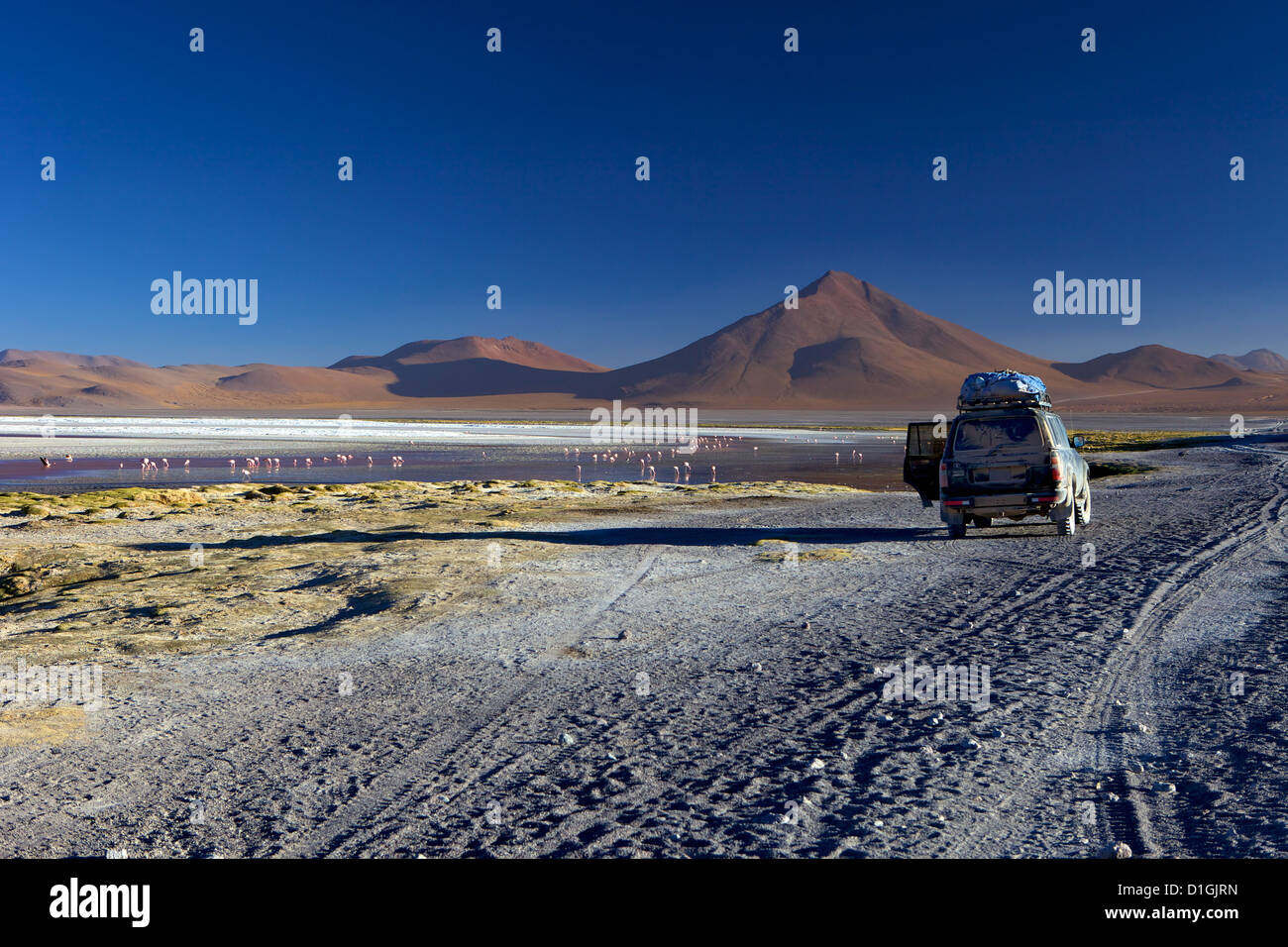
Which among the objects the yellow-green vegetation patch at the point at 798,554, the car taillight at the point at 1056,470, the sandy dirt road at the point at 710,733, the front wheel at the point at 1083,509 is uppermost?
the car taillight at the point at 1056,470

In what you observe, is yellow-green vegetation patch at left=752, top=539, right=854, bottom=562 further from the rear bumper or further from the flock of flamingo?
the flock of flamingo

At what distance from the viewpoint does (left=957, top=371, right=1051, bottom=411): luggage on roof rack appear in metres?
15.8

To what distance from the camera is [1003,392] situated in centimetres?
1584

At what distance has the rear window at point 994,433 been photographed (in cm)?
1512

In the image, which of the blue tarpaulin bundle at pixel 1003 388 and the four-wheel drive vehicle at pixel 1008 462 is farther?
the blue tarpaulin bundle at pixel 1003 388


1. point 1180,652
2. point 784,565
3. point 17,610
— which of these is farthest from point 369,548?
point 1180,652

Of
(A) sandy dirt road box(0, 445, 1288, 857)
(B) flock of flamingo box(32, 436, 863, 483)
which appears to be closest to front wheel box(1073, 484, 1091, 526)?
(A) sandy dirt road box(0, 445, 1288, 857)

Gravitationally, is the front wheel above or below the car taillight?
below

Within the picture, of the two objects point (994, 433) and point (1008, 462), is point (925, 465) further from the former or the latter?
point (1008, 462)

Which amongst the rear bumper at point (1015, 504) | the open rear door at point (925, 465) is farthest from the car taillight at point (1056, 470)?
A: the open rear door at point (925, 465)

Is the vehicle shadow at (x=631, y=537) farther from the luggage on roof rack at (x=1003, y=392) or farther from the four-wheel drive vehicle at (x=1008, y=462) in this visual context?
the luggage on roof rack at (x=1003, y=392)

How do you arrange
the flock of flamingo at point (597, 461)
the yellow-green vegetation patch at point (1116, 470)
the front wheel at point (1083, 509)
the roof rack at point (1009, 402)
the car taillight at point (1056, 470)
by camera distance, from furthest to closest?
the flock of flamingo at point (597, 461), the yellow-green vegetation patch at point (1116, 470), the front wheel at point (1083, 509), the roof rack at point (1009, 402), the car taillight at point (1056, 470)

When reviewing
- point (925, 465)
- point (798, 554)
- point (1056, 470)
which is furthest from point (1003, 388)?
point (798, 554)
